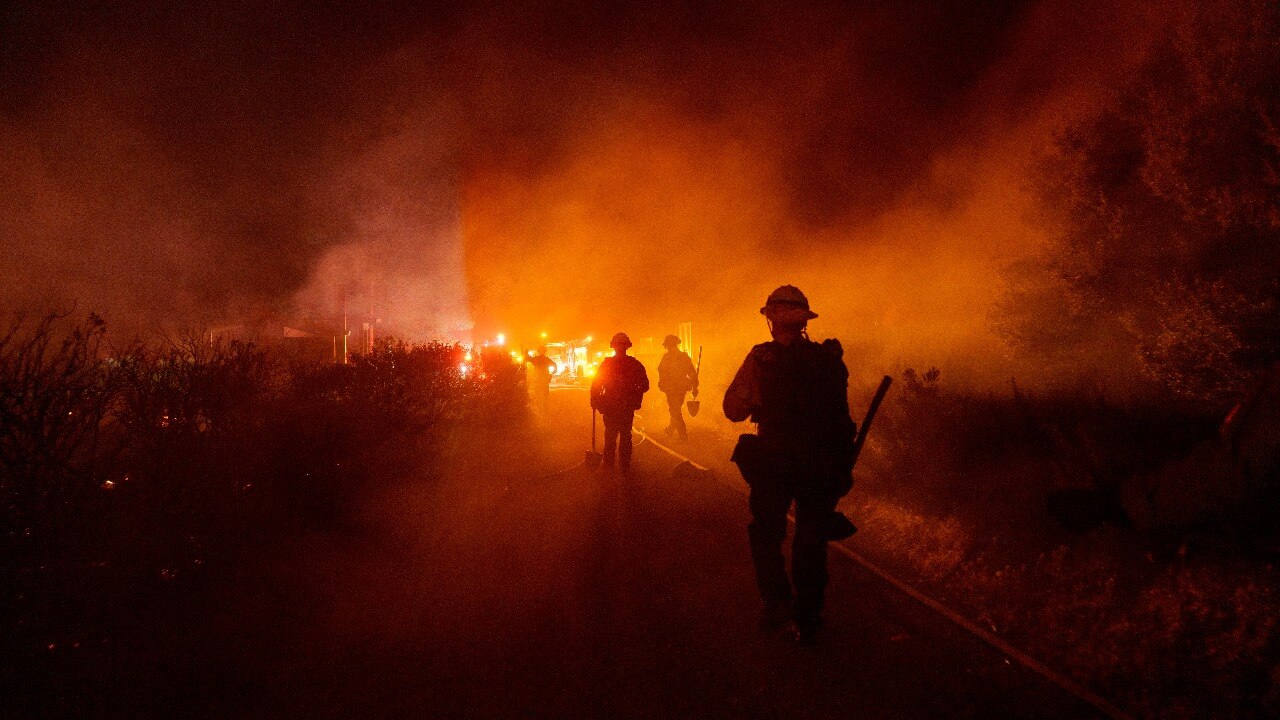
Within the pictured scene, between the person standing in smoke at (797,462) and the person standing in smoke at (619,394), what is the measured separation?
4.44 meters

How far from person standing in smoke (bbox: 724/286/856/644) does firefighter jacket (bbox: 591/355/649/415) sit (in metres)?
4.49

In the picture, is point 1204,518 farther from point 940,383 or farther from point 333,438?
point 333,438

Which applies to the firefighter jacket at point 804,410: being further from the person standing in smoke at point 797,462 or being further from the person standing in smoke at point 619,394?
the person standing in smoke at point 619,394

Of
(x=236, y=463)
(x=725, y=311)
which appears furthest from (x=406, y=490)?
(x=725, y=311)

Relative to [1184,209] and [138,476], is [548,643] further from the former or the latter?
[1184,209]

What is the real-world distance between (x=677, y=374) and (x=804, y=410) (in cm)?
812

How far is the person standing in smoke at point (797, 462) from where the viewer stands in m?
3.47

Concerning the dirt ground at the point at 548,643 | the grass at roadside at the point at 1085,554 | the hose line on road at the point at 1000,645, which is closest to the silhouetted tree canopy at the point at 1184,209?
the grass at roadside at the point at 1085,554

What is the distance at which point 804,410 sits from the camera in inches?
137

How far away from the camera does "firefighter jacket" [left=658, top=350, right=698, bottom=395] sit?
37.9 ft

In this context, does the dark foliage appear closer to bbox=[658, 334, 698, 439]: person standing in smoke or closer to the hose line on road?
the hose line on road

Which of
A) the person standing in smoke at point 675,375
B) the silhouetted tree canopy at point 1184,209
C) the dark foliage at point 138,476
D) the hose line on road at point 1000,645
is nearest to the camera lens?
the hose line on road at point 1000,645

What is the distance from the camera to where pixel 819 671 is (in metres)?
3.04

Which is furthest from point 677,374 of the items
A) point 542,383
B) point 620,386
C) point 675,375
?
point 542,383
